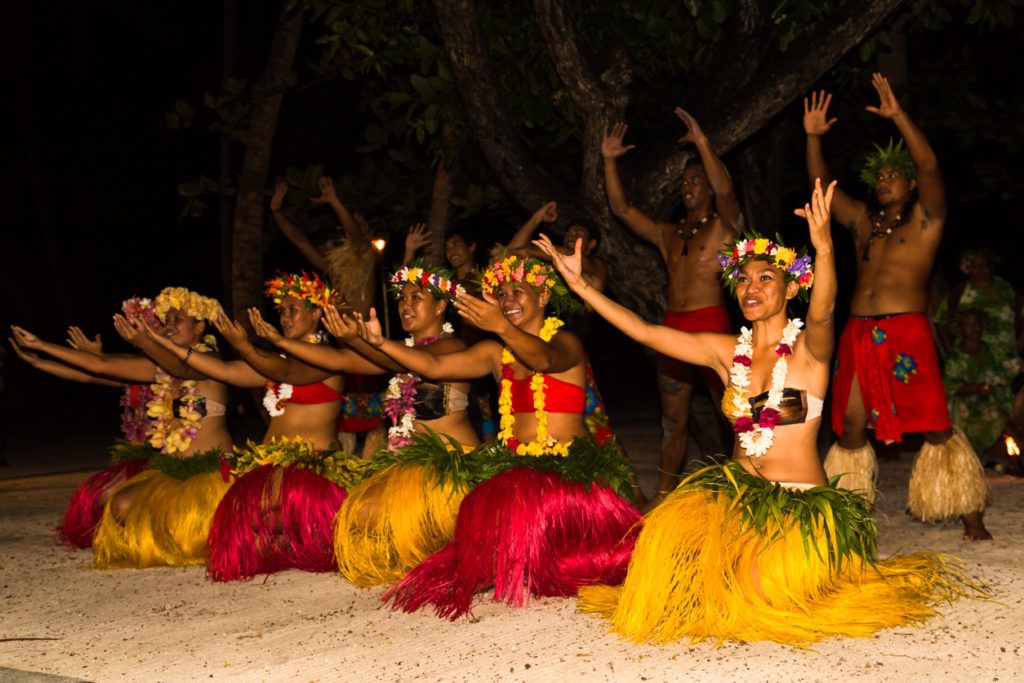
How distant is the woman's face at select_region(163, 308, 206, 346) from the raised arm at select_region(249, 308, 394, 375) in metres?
0.86

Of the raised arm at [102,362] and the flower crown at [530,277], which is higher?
the flower crown at [530,277]

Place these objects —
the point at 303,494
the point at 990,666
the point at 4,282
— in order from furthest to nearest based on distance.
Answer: the point at 4,282 → the point at 303,494 → the point at 990,666

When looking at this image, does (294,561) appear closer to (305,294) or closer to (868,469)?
(305,294)

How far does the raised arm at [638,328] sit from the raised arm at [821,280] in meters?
0.35

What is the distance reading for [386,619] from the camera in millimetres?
3596

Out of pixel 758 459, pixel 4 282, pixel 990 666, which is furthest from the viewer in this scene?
pixel 4 282

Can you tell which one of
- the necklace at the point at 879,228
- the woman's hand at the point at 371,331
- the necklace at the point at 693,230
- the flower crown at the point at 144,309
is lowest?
the woman's hand at the point at 371,331

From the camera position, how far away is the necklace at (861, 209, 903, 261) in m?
4.67

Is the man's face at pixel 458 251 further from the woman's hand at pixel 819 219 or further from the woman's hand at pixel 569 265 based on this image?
the woman's hand at pixel 819 219

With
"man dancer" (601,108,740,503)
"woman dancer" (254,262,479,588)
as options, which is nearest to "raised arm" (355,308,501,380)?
"woman dancer" (254,262,479,588)

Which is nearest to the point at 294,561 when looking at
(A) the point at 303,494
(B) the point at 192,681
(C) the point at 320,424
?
(A) the point at 303,494

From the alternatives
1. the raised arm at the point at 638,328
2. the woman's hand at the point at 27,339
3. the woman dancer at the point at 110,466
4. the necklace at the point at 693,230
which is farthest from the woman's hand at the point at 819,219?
the woman's hand at the point at 27,339

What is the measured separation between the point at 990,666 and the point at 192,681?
222 cm

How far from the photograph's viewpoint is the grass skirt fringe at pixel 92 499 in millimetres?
4977
